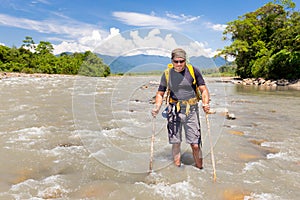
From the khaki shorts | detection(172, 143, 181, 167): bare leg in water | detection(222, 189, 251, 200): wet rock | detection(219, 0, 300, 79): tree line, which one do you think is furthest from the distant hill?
detection(219, 0, 300, 79): tree line

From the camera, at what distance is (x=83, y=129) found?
8.43 meters

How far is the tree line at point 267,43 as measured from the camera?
35406mm

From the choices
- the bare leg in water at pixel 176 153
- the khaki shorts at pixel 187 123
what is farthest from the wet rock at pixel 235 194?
the bare leg in water at pixel 176 153

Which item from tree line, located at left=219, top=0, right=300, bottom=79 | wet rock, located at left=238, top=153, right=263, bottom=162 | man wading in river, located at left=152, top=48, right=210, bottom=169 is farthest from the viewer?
tree line, located at left=219, top=0, right=300, bottom=79

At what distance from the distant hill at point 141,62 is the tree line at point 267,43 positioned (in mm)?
33441

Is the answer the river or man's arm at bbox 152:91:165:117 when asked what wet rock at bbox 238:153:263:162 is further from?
man's arm at bbox 152:91:165:117

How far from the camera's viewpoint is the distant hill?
5.52m

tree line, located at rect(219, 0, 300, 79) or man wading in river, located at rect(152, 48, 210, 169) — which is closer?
man wading in river, located at rect(152, 48, 210, 169)

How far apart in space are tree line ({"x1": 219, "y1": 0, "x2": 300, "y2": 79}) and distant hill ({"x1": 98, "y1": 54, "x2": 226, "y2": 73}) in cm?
3344

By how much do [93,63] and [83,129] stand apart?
2819mm

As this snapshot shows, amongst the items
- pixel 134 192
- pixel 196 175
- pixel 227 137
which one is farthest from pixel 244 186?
pixel 227 137

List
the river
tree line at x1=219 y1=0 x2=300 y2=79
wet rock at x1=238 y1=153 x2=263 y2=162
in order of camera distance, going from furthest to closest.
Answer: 1. tree line at x1=219 y1=0 x2=300 y2=79
2. wet rock at x1=238 y1=153 x2=263 y2=162
3. the river

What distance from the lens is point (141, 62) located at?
18.4 ft

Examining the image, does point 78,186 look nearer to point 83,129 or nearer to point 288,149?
point 83,129
